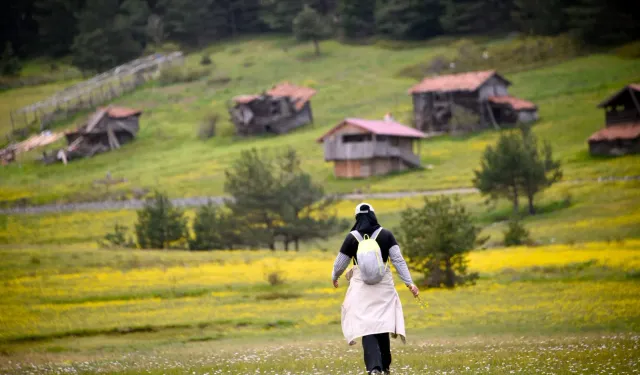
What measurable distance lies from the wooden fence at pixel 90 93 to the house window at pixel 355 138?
4578cm

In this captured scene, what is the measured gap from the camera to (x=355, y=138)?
7962 cm

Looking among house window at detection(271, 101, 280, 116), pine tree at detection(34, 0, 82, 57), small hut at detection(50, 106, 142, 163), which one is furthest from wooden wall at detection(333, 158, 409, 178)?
pine tree at detection(34, 0, 82, 57)

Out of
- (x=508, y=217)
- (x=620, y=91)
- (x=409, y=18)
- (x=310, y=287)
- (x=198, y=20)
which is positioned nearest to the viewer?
(x=310, y=287)

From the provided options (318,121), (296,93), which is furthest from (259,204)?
(296,93)

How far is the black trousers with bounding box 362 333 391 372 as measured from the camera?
1231 cm

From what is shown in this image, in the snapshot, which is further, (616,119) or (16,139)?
(16,139)

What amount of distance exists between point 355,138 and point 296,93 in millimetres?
21647

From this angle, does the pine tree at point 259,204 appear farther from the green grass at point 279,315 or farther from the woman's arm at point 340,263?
the woman's arm at point 340,263

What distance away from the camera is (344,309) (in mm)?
13094

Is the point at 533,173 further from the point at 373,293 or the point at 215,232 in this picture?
the point at 373,293

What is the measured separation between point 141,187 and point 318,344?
→ 5808cm

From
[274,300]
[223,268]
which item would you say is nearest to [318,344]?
[274,300]

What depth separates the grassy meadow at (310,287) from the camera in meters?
16.9

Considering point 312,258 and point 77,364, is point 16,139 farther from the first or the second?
point 77,364
